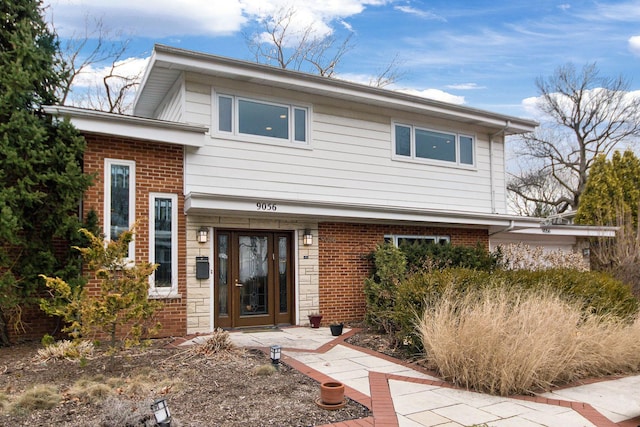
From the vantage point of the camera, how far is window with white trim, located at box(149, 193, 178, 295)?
8914 millimetres

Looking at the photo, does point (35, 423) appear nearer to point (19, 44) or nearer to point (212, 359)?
point (212, 359)

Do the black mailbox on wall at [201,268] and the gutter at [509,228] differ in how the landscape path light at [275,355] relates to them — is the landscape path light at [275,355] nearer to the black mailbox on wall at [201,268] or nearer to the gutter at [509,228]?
the black mailbox on wall at [201,268]

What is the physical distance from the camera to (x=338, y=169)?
36.3 ft

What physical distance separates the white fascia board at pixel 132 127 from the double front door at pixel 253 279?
78.1 inches

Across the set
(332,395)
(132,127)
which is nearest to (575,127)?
(132,127)

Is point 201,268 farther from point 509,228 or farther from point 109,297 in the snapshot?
point 509,228

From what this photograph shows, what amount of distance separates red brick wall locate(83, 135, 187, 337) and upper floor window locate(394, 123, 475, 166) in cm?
542

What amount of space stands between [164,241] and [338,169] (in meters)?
4.13

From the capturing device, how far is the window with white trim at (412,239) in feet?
38.8

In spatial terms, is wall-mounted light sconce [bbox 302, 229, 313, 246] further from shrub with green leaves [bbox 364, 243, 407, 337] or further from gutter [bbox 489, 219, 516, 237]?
gutter [bbox 489, 219, 516, 237]

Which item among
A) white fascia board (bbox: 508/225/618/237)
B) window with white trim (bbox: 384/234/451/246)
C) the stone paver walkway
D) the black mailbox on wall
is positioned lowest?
the stone paver walkway

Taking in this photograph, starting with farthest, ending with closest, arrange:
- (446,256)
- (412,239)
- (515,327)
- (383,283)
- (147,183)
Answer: (412,239), (446,256), (383,283), (147,183), (515,327)

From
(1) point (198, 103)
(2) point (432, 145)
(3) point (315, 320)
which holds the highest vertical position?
(1) point (198, 103)

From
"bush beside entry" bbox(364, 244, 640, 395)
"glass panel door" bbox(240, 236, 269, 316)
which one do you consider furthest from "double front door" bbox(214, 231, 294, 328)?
"bush beside entry" bbox(364, 244, 640, 395)
